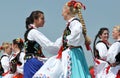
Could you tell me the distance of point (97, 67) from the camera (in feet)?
33.4

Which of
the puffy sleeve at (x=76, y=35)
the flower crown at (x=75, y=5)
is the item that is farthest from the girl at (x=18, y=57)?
the puffy sleeve at (x=76, y=35)

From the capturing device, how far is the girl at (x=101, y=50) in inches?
399

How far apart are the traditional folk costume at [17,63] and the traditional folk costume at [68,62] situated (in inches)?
80.9

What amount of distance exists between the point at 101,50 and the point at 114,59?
1.02 m

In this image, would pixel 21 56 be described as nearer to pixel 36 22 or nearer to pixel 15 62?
pixel 15 62

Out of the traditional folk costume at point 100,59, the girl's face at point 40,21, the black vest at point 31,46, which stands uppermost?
the girl's face at point 40,21

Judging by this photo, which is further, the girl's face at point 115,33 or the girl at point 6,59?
the girl at point 6,59

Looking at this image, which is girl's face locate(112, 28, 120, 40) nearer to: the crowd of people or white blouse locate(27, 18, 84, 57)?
the crowd of people

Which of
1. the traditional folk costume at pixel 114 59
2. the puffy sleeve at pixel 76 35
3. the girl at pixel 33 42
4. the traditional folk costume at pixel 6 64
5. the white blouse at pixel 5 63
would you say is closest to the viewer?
the puffy sleeve at pixel 76 35

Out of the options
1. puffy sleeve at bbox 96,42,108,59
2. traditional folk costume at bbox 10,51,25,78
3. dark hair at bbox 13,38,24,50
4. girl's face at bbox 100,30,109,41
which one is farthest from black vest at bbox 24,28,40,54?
girl's face at bbox 100,30,109,41

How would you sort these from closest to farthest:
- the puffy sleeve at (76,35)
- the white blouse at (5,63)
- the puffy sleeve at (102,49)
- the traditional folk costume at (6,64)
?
the puffy sleeve at (76,35) → the puffy sleeve at (102,49) → the traditional folk costume at (6,64) → the white blouse at (5,63)

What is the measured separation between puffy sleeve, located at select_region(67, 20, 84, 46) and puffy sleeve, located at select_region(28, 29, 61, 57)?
0.94 feet

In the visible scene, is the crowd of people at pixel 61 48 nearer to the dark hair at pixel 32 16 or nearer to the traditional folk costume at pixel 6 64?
the dark hair at pixel 32 16

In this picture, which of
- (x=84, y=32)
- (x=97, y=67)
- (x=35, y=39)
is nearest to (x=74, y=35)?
(x=84, y=32)
